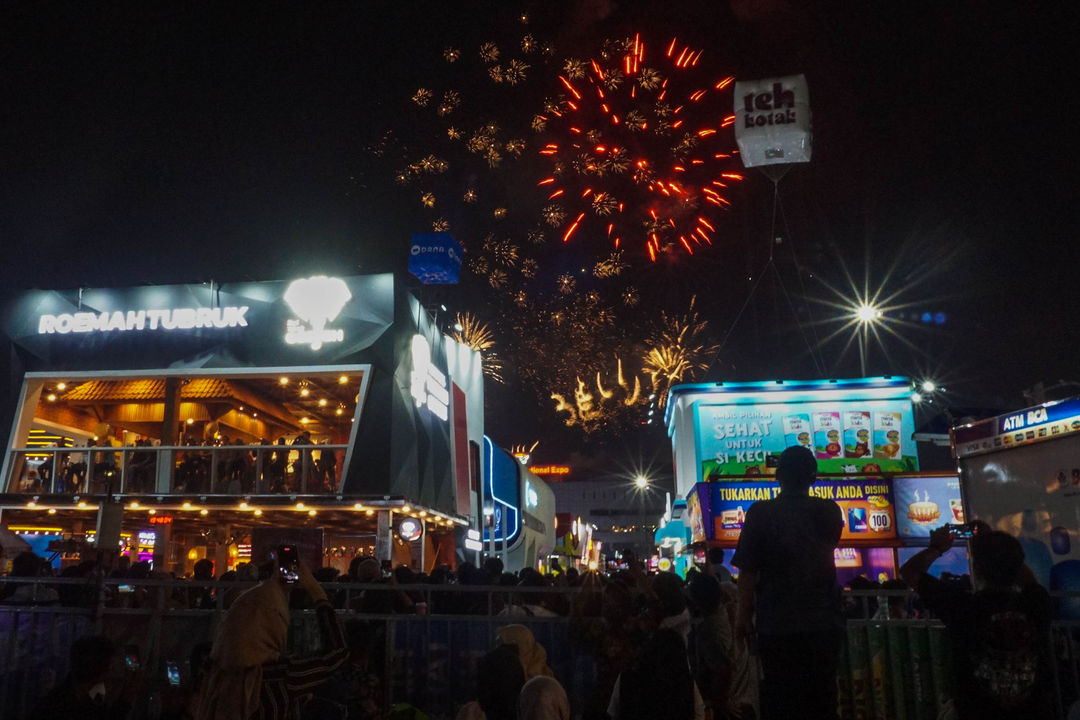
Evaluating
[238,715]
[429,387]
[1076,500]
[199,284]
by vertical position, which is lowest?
[238,715]

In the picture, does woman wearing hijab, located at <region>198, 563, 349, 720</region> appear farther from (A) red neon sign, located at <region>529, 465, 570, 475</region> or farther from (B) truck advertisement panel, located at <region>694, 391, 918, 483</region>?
(A) red neon sign, located at <region>529, 465, 570, 475</region>

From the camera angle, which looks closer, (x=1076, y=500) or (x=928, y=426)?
(x=1076, y=500)

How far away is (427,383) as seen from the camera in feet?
79.9

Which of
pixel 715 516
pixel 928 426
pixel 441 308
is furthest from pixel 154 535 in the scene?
pixel 928 426

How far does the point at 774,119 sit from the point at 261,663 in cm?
1352

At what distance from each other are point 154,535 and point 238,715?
21553mm

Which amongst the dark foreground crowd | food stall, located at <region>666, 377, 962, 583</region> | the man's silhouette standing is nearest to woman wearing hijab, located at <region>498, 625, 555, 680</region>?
the dark foreground crowd

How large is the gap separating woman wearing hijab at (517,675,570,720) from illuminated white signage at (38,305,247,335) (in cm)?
1929

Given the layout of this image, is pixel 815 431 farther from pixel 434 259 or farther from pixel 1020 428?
pixel 1020 428

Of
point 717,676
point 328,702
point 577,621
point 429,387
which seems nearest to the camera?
point 328,702

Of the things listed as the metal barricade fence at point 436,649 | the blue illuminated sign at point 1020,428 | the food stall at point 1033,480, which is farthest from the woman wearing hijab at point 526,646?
the blue illuminated sign at point 1020,428

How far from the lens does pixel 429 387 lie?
80.6 feet

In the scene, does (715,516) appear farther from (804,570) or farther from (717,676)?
(804,570)

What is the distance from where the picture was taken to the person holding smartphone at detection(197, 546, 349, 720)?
540 cm
